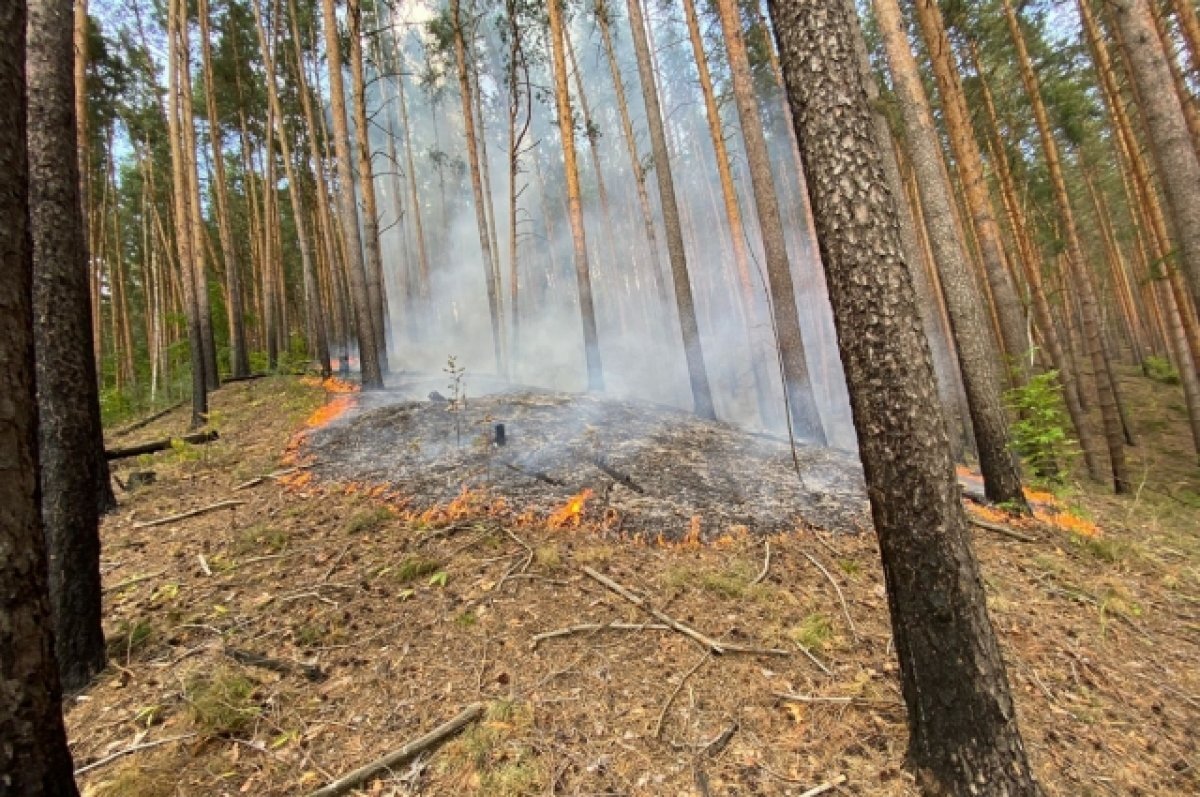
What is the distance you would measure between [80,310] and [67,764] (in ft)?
11.0

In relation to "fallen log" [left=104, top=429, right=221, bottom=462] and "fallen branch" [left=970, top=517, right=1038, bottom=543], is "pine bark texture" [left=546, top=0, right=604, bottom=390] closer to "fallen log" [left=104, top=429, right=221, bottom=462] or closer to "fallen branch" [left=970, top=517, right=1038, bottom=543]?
"fallen log" [left=104, top=429, right=221, bottom=462]

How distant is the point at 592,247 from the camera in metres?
35.0

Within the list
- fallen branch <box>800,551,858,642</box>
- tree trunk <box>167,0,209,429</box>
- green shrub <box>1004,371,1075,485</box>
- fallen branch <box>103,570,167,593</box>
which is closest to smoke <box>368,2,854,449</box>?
green shrub <box>1004,371,1075,485</box>

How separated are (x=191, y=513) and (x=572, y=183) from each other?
26.2 ft

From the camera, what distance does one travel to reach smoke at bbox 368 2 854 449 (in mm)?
17531

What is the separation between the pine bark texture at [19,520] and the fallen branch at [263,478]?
5082 millimetres

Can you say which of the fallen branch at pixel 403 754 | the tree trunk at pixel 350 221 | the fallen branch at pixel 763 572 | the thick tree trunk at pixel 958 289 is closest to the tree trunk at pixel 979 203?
the thick tree trunk at pixel 958 289

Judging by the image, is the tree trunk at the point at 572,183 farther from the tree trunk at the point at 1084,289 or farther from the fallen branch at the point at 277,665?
the tree trunk at the point at 1084,289

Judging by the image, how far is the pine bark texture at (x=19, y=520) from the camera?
54.3 inches

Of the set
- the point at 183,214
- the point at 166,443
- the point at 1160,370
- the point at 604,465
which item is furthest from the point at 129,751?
the point at 1160,370

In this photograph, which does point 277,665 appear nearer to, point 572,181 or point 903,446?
point 903,446

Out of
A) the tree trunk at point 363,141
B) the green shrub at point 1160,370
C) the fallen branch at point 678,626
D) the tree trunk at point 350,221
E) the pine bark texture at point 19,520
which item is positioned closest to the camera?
the pine bark texture at point 19,520

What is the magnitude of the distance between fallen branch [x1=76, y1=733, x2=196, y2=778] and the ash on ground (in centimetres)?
260

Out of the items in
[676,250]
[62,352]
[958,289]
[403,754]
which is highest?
[676,250]
